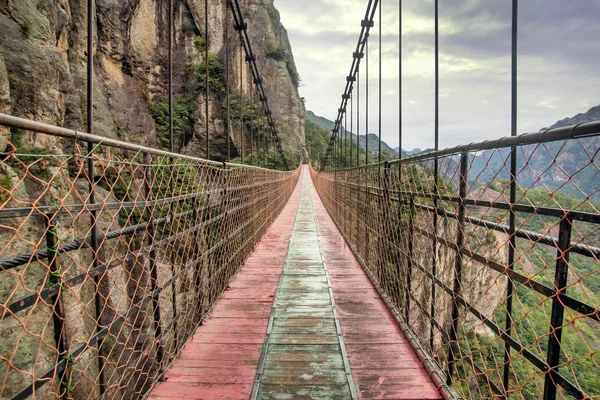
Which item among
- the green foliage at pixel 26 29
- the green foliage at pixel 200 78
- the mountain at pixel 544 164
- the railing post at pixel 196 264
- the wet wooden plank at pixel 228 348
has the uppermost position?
the green foliage at pixel 200 78

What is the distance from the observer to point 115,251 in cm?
296

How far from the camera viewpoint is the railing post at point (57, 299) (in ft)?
3.21

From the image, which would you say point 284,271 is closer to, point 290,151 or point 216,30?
point 216,30

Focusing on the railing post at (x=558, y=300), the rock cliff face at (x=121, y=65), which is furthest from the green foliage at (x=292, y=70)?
the railing post at (x=558, y=300)

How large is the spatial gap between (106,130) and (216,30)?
15.3m

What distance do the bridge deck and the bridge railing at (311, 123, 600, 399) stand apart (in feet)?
0.60

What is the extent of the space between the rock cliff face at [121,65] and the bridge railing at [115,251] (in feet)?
4.87

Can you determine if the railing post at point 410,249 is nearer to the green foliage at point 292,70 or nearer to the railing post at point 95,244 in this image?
the railing post at point 95,244

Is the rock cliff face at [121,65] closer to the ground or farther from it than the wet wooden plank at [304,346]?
farther from it

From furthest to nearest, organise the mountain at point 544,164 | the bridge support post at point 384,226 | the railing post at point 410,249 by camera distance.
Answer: the bridge support post at point 384,226, the railing post at point 410,249, the mountain at point 544,164

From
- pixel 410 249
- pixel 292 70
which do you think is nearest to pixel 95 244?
pixel 410 249

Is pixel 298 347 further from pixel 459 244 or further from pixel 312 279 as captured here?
pixel 312 279

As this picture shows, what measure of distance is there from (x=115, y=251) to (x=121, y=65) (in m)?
14.7

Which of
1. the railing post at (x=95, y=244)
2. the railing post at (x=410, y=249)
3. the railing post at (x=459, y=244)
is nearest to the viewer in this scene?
the railing post at (x=95, y=244)
